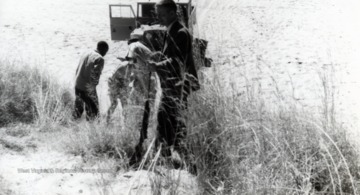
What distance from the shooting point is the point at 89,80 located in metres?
5.82

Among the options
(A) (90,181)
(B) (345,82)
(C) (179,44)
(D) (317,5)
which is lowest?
(A) (90,181)

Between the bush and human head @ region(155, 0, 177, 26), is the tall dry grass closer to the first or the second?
human head @ region(155, 0, 177, 26)

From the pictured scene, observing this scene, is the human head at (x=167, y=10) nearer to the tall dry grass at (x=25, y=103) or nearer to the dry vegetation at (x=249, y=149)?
the dry vegetation at (x=249, y=149)

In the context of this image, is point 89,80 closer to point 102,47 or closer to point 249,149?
point 102,47

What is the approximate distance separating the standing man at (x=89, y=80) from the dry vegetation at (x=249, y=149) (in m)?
1.56

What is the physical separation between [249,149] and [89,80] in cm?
322

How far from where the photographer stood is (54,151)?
4348mm

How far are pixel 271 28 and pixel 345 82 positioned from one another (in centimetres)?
584

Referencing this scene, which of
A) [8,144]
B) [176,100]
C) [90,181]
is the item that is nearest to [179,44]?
[176,100]

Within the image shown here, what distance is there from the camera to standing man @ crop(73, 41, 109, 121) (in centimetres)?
575

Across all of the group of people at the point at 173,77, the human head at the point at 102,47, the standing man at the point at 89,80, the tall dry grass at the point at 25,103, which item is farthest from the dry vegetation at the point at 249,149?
the human head at the point at 102,47

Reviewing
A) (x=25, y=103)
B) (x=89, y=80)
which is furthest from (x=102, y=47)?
(x=25, y=103)

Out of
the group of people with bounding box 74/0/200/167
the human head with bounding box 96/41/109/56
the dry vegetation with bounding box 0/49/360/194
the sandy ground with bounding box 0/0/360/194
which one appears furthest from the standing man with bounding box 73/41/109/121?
the group of people with bounding box 74/0/200/167

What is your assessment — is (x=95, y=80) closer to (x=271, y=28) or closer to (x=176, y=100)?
(x=176, y=100)
